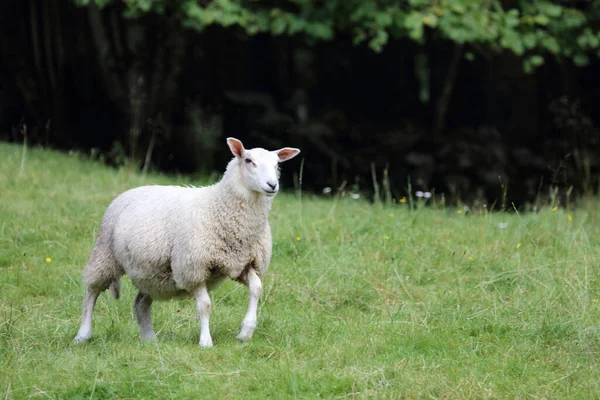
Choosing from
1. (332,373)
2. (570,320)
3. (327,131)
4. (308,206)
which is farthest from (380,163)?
(332,373)

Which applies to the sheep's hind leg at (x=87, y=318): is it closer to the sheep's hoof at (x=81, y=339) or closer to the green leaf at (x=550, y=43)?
the sheep's hoof at (x=81, y=339)

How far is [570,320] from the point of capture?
614 centimetres

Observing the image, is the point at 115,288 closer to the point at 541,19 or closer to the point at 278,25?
the point at 278,25

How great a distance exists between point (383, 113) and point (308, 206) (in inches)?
300

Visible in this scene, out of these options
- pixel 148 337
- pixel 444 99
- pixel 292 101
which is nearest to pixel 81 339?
pixel 148 337

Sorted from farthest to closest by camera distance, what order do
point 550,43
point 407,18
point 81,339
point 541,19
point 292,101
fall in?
point 292,101 < point 550,43 < point 541,19 < point 407,18 < point 81,339

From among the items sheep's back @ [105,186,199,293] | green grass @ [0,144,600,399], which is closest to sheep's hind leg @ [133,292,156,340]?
green grass @ [0,144,600,399]

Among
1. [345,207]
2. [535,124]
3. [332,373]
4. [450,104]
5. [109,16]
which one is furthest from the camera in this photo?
[450,104]

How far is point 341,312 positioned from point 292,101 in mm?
8592

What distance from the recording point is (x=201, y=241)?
5.75 m

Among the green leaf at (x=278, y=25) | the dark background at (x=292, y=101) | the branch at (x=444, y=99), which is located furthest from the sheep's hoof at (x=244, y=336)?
the branch at (x=444, y=99)

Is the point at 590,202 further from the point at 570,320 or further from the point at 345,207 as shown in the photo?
the point at 570,320

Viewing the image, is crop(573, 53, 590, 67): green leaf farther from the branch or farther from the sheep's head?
the sheep's head

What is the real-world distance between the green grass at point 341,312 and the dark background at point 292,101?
3636 mm
